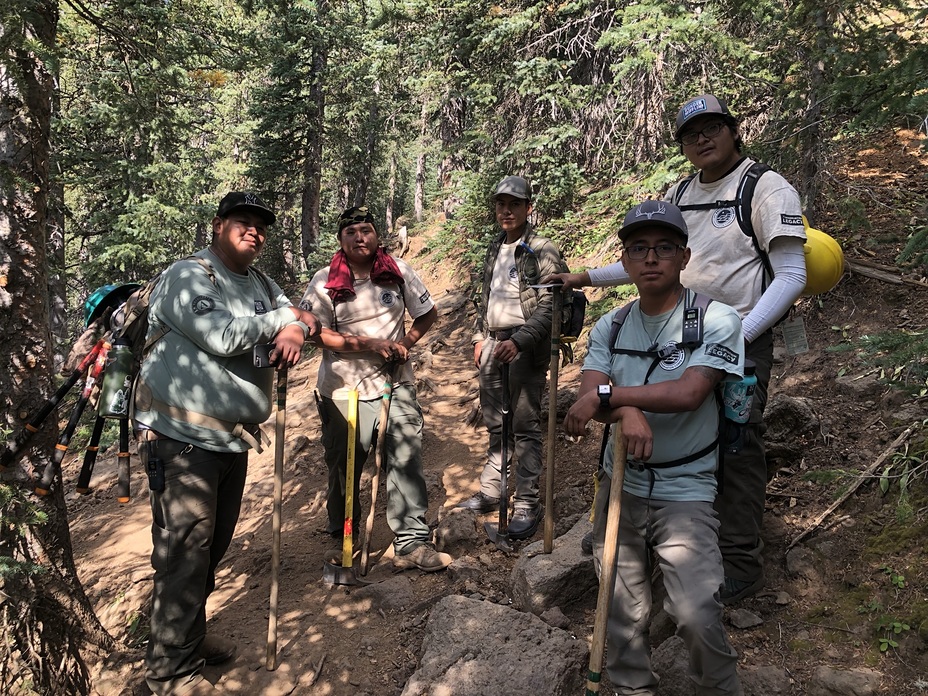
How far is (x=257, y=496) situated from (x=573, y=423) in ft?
20.1

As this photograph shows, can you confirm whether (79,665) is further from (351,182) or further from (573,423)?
(351,182)

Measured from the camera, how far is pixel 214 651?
3877 millimetres

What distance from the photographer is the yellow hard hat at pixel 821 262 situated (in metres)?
3.24

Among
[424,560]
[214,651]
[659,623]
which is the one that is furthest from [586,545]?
[214,651]

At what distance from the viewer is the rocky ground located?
328 centimetres

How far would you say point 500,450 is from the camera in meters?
5.70

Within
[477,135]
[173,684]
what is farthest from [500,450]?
[477,135]

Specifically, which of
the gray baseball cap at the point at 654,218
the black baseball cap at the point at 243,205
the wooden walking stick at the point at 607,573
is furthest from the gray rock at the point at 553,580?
the black baseball cap at the point at 243,205

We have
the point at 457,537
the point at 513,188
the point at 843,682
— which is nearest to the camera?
the point at 843,682

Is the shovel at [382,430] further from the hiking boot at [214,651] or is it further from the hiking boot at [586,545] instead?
the hiking boot at [586,545]

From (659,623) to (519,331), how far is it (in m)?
2.40

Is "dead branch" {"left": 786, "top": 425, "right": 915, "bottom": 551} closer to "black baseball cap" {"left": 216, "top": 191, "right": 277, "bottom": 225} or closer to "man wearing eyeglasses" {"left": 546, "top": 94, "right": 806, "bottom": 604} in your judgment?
"man wearing eyeglasses" {"left": 546, "top": 94, "right": 806, "bottom": 604}

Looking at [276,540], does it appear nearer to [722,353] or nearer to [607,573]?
[607,573]

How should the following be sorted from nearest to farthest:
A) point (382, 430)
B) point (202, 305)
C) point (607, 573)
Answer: point (607, 573) < point (202, 305) < point (382, 430)
